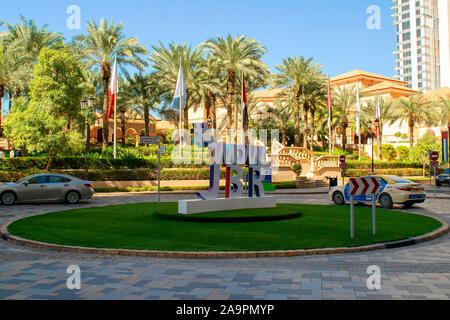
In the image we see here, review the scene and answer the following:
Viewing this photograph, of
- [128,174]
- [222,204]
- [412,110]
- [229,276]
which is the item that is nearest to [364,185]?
[229,276]

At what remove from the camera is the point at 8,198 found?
20250mm

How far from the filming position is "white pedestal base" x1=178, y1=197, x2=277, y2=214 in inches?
573

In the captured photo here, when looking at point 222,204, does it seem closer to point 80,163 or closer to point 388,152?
point 80,163

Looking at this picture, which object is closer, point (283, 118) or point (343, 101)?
point (343, 101)

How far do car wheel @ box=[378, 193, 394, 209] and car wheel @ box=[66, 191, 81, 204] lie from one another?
1419 centimetres

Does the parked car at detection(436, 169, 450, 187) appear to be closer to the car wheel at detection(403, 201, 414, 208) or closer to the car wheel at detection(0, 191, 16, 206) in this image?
the car wheel at detection(403, 201, 414, 208)

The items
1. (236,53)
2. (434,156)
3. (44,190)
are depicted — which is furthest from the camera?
(236,53)

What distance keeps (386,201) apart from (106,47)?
29.6m

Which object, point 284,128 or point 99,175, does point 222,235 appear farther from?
point 284,128

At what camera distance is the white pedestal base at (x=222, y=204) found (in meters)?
14.5

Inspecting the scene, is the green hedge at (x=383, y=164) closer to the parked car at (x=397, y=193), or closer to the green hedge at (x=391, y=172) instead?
the green hedge at (x=391, y=172)

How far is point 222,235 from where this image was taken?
35.9ft

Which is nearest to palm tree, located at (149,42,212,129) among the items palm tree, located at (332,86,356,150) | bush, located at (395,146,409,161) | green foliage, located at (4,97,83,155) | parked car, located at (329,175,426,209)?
green foliage, located at (4,97,83,155)
